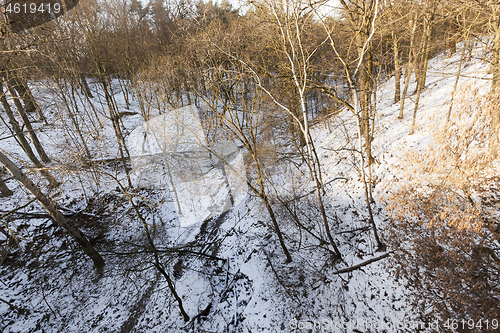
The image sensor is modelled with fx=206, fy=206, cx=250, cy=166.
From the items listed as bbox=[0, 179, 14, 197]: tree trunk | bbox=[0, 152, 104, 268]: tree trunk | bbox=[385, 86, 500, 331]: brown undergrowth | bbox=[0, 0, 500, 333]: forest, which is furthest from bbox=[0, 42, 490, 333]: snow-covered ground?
bbox=[385, 86, 500, 331]: brown undergrowth

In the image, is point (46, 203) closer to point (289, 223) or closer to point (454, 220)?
point (289, 223)

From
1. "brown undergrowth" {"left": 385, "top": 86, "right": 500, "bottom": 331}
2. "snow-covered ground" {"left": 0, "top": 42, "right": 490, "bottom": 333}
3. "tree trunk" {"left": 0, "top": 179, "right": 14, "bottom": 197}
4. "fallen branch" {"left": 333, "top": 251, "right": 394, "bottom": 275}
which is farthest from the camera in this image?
"tree trunk" {"left": 0, "top": 179, "right": 14, "bottom": 197}

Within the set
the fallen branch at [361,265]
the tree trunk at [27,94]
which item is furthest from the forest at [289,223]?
the tree trunk at [27,94]

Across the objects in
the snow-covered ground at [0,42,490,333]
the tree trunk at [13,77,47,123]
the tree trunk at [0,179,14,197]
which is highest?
the tree trunk at [13,77,47,123]

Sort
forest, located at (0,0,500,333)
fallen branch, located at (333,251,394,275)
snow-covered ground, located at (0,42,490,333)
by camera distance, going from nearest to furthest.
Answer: forest, located at (0,0,500,333), snow-covered ground, located at (0,42,490,333), fallen branch, located at (333,251,394,275)

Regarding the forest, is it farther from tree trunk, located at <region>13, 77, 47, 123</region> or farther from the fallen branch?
tree trunk, located at <region>13, 77, 47, 123</region>

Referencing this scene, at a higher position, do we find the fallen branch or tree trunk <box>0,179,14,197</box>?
tree trunk <box>0,179,14,197</box>

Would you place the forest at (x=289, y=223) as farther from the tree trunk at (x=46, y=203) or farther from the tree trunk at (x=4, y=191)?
the tree trunk at (x=4, y=191)

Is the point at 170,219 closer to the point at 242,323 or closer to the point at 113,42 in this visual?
the point at 242,323
